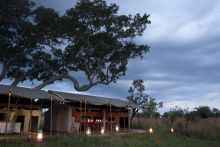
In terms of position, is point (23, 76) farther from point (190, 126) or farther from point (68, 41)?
point (190, 126)

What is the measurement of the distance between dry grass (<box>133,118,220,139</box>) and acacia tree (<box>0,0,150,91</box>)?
549cm

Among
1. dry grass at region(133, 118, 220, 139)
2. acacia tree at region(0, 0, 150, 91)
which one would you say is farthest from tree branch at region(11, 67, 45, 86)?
dry grass at region(133, 118, 220, 139)

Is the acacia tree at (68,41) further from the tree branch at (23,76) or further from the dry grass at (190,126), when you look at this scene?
the dry grass at (190,126)

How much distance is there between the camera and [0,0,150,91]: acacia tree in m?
18.2

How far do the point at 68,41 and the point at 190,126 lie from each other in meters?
9.64

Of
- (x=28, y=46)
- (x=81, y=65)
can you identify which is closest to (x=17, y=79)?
(x=28, y=46)

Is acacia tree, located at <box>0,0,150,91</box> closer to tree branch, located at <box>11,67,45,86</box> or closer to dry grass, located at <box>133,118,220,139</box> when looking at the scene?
tree branch, located at <box>11,67,45,86</box>

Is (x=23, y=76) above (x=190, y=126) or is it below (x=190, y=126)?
above

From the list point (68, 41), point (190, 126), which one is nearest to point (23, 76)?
point (68, 41)

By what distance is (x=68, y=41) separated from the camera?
19406 millimetres

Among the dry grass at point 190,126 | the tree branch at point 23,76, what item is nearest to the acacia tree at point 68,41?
the tree branch at point 23,76

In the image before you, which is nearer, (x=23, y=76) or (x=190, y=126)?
(x=23, y=76)

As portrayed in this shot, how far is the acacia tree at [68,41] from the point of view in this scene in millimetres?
18203

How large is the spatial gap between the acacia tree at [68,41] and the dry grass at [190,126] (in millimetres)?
5486
